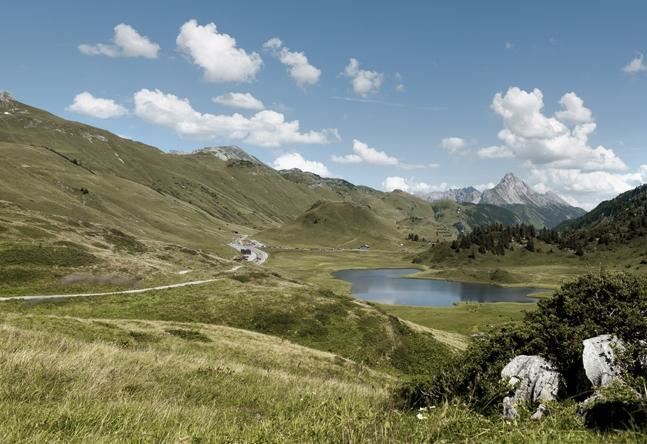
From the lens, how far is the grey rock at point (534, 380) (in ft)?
40.2

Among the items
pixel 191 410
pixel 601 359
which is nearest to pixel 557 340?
pixel 601 359

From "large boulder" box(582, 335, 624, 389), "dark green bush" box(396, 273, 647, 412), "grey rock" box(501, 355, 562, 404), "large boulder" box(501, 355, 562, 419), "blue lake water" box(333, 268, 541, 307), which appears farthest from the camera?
"blue lake water" box(333, 268, 541, 307)

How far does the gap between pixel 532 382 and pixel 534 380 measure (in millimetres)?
88

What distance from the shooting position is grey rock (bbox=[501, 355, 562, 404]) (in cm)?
1225

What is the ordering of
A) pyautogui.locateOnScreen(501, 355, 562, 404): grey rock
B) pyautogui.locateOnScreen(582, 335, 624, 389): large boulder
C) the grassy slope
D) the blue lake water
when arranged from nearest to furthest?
the grassy slope
pyautogui.locateOnScreen(582, 335, 624, 389): large boulder
pyautogui.locateOnScreen(501, 355, 562, 404): grey rock
the blue lake water

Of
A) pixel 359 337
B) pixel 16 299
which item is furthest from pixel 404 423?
pixel 16 299

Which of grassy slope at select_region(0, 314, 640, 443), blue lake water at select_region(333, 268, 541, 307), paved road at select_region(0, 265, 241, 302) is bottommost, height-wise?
blue lake water at select_region(333, 268, 541, 307)

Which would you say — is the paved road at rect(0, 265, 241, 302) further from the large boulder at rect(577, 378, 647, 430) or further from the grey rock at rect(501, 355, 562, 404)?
the large boulder at rect(577, 378, 647, 430)

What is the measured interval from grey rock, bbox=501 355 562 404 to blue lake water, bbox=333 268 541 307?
123415 millimetres

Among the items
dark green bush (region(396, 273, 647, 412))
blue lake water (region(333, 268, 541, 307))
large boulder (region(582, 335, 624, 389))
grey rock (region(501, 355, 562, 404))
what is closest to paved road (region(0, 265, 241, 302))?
dark green bush (region(396, 273, 647, 412))

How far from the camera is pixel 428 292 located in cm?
16488

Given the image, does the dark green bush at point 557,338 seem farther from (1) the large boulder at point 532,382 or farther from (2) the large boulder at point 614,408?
Result: (2) the large boulder at point 614,408

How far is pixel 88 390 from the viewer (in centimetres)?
967

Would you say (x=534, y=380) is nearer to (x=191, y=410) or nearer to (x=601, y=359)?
(x=601, y=359)
